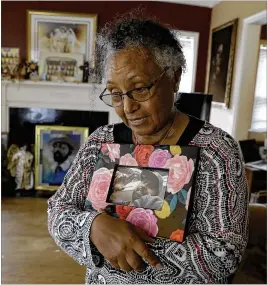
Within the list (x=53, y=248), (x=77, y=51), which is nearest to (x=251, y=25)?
(x=77, y=51)

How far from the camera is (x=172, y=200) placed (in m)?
0.63

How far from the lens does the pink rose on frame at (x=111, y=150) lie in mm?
696

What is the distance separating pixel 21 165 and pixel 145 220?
3452 mm

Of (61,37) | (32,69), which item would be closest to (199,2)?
(61,37)

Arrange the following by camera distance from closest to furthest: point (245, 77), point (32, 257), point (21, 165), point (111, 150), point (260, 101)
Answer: point (111, 150), point (32, 257), point (245, 77), point (260, 101), point (21, 165)

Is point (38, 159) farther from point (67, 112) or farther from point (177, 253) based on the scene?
point (177, 253)

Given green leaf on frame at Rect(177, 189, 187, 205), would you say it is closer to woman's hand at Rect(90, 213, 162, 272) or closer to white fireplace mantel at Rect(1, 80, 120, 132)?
woman's hand at Rect(90, 213, 162, 272)

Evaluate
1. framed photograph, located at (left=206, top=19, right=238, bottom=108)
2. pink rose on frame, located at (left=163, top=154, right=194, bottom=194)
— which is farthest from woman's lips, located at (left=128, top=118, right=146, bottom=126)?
framed photograph, located at (left=206, top=19, right=238, bottom=108)

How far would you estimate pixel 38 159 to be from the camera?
12.9ft

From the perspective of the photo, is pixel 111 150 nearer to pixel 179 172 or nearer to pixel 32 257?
pixel 179 172

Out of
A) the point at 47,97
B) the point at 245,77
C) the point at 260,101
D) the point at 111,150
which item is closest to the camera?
the point at 111,150

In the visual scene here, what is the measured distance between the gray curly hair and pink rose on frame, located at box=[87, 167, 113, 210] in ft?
0.73

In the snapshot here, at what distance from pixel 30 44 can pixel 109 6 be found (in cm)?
105

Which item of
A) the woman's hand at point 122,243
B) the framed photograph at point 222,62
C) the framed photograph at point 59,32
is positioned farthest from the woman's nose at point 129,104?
the framed photograph at point 59,32
